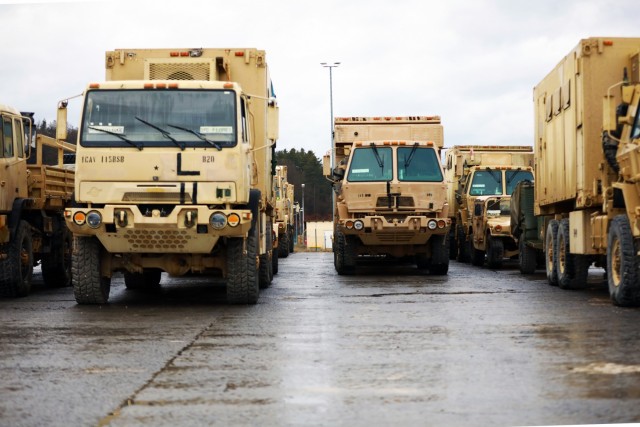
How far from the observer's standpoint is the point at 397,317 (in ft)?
36.0

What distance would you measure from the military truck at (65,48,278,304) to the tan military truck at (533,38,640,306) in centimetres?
448

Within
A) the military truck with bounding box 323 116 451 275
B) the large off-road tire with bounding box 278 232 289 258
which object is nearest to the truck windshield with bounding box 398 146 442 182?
the military truck with bounding box 323 116 451 275

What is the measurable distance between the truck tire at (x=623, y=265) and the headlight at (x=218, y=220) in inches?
190

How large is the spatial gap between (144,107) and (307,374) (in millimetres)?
6141

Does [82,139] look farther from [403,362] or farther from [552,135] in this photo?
[552,135]

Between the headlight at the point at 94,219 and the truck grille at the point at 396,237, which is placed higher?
the headlight at the point at 94,219

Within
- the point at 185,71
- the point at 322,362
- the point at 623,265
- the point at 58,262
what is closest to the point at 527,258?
the point at 623,265

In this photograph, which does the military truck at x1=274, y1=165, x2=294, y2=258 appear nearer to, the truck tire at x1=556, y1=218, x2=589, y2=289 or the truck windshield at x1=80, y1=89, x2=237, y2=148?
the truck tire at x1=556, y1=218, x2=589, y2=289

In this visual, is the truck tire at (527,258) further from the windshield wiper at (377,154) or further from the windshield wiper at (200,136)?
the windshield wiper at (200,136)

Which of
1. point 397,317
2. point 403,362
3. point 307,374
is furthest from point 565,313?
point 307,374

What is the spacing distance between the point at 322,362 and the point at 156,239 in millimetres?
4826

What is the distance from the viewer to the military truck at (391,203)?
61.4 feet

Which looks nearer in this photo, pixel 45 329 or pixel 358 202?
pixel 45 329

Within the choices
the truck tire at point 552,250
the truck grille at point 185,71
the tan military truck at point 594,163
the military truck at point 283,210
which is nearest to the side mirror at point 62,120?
the truck grille at point 185,71
